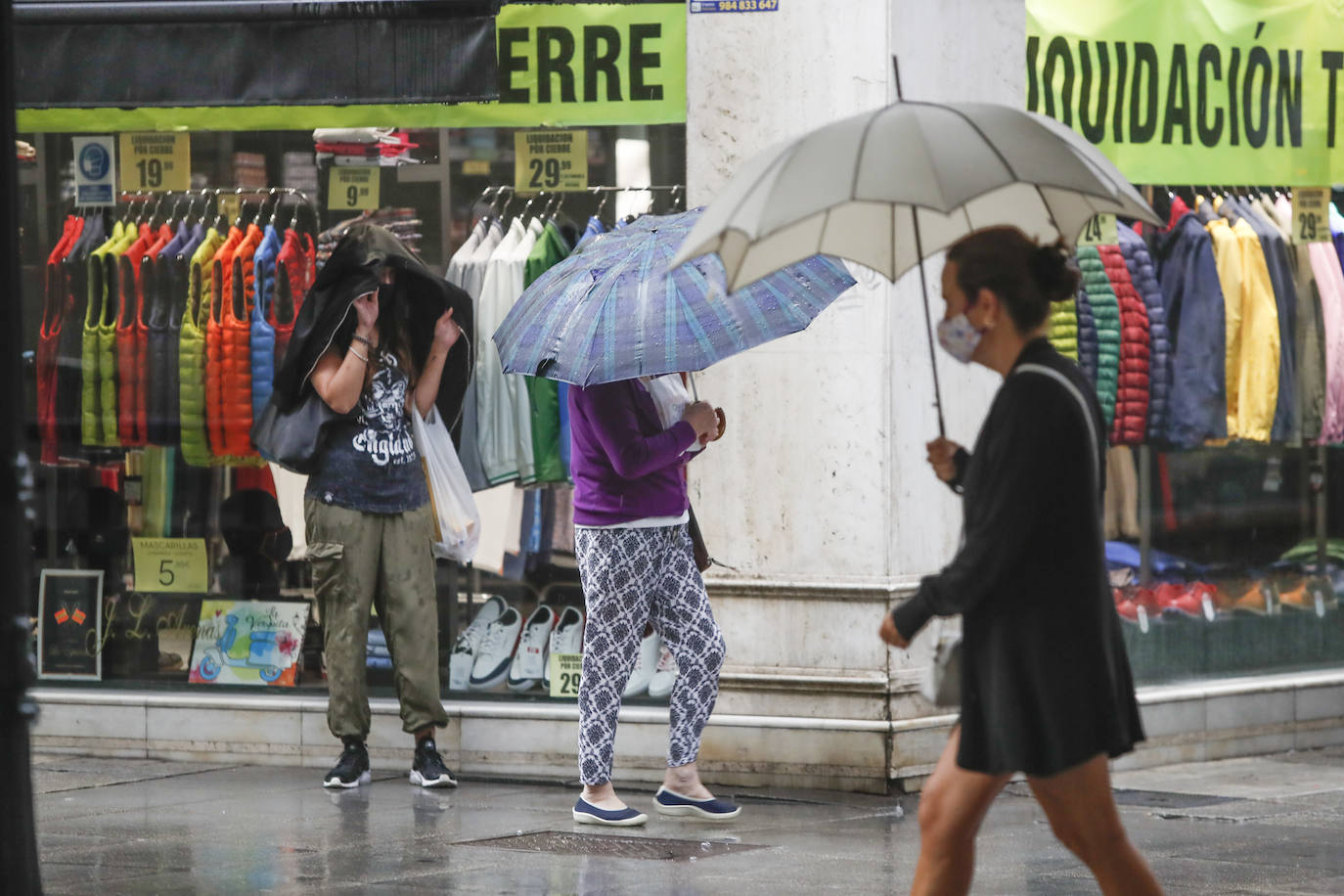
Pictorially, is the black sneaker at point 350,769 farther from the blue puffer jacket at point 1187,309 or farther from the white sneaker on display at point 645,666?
the blue puffer jacket at point 1187,309

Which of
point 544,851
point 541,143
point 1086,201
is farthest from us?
point 541,143

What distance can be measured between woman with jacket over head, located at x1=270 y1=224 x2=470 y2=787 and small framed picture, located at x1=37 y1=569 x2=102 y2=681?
172cm

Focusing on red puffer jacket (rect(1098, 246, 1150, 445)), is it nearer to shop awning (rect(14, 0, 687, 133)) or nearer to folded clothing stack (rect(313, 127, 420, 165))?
shop awning (rect(14, 0, 687, 133))

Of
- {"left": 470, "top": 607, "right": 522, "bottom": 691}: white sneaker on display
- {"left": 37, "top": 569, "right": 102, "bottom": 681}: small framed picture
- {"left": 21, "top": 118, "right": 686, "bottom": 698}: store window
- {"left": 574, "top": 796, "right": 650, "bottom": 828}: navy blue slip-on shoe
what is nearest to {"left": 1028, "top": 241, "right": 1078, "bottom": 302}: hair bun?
{"left": 574, "top": 796, "right": 650, "bottom": 828}: navy blue slip-on shoe

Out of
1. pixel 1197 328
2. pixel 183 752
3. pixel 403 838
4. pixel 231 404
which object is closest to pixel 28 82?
pixel 231 404

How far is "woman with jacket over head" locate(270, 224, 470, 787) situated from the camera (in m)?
8.66

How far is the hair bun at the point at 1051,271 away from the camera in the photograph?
5055 millimetres

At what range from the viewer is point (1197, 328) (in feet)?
32.5

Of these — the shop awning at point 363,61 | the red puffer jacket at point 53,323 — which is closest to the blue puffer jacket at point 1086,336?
the shop awning at point 363,61

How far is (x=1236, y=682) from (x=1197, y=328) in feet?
5.31

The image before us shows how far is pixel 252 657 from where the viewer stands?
984 cm

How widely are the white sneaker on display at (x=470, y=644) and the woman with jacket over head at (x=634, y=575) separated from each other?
175cm

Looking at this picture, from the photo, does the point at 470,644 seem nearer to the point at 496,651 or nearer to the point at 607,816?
the point at 496,651

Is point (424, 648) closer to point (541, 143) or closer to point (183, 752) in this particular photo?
point (183, 752)
